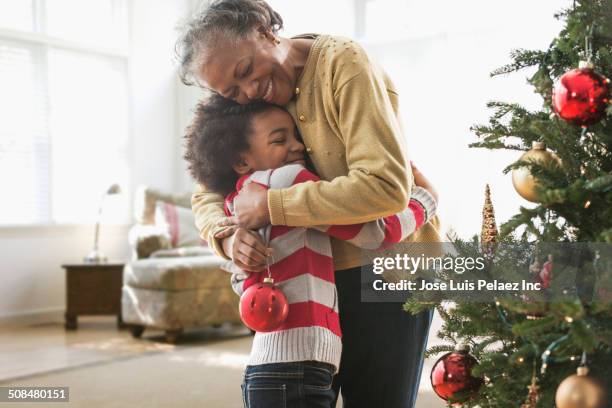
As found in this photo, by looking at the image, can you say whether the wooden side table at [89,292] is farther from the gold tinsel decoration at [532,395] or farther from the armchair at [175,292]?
the gold tinsel decoration at [532,395]

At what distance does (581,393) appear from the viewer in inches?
36.6

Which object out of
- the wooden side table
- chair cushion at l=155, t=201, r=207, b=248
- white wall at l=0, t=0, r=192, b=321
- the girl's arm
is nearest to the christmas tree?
the girl's arm

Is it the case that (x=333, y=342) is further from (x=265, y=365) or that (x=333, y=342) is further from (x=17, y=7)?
(x=17, y=7)

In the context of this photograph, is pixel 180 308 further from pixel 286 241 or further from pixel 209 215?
pixel 286 241

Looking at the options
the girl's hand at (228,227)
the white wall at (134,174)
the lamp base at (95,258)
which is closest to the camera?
the girl's hand at (228,227)

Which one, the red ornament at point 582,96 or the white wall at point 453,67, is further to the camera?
the white wall at point 453,67

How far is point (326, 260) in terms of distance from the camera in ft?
3.64

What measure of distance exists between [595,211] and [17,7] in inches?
201

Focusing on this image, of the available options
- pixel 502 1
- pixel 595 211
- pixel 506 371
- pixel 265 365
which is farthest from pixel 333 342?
pixel 502 1

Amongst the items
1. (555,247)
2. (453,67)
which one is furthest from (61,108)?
(555,247)

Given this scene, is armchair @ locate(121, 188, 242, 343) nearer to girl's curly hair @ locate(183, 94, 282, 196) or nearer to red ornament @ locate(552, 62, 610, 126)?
girl's curly hair @ locate(183, 94, 282, 196)

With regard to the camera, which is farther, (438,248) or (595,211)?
(438,248)

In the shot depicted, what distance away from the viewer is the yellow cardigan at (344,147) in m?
1.01

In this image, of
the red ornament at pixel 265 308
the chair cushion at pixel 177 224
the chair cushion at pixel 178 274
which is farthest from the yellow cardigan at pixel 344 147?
the chair cushion at pixel 177 224
